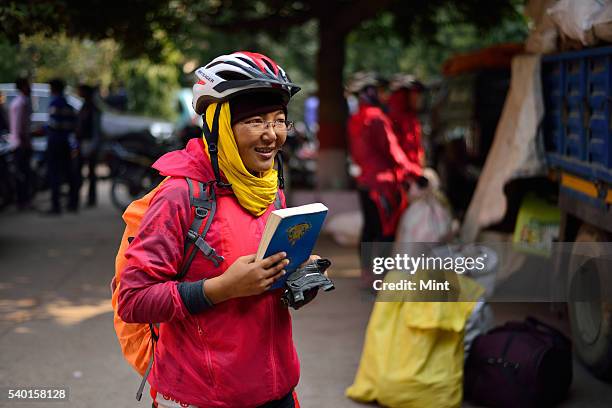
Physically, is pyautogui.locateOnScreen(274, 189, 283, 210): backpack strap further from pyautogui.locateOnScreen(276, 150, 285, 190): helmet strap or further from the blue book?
the blue book

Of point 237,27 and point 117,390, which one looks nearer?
point 117,390

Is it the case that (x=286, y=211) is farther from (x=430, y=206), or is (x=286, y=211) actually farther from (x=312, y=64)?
(x=312, y=64)

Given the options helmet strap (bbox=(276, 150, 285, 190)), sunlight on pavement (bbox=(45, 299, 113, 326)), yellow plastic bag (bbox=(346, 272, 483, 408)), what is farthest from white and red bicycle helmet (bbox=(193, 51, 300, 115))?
sunlight on pavement (bbox=(45, 299, 113, 326))

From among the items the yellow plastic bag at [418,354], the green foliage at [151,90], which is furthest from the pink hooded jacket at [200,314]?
the green foliage at [151,90]

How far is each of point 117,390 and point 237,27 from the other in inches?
321

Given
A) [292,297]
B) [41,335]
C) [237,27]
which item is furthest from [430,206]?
[237,27]

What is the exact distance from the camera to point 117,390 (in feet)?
17.6

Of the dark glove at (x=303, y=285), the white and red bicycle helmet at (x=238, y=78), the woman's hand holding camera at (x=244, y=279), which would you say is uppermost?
the white and red bicycle helmet at (x=238, y=78)

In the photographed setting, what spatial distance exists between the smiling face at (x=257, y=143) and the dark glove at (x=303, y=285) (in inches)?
12.2

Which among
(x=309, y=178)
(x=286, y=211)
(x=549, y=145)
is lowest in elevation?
(x=309, y=178)

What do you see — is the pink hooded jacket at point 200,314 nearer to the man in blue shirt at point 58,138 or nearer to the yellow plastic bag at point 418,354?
the yellow plastic bag at point 418,354

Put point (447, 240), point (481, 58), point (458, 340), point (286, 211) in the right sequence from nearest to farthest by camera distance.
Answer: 1. point (286, 211)
2. point (458, 340)
3. point (447, 240)
4. point (481, 58)

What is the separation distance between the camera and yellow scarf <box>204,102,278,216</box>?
249 centimetres

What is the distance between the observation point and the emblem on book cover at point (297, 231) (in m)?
2.37
